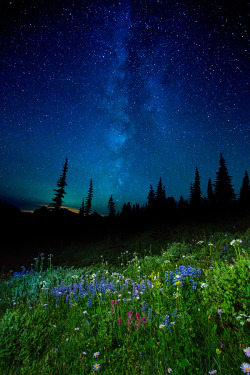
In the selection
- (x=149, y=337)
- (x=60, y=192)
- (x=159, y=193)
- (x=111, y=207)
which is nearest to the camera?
(x=149, y=337)

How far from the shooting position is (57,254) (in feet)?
49.8

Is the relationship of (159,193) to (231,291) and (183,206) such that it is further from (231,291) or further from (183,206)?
(231,291)

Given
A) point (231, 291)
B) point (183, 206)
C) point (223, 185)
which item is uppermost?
point (223, 185)

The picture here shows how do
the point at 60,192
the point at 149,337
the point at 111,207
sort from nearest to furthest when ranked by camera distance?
the point at 149,337 → the point at 60,192 → the point at 111,207

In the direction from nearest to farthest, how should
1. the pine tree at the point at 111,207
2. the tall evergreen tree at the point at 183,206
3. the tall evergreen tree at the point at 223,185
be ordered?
the tall evergreen tree at the point at 183,206, the tall evergreen tree at the point at 223,185, the pine tree at the point at 111,207

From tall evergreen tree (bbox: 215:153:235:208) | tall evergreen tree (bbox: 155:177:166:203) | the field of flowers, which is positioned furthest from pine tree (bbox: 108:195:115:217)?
the field of flowers

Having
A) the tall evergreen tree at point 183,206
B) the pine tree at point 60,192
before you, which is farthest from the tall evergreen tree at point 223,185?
the pine tree at point 60,192

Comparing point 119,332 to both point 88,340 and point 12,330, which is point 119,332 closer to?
point 88,340

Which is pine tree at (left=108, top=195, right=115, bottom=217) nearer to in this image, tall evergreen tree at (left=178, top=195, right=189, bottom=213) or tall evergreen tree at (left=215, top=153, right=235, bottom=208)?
tall evergreen tree at (left=178, top=195, right=189, bottom=213)

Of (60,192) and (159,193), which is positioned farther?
(159,193)

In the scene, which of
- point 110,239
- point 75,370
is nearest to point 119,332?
point 75,370

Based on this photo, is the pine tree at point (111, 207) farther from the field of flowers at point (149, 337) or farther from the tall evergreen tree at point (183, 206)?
the field of flowers at point (149, 337)

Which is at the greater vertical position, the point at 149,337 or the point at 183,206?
the point at 183,206

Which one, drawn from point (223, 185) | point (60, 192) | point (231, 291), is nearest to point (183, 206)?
point (223, 185)
